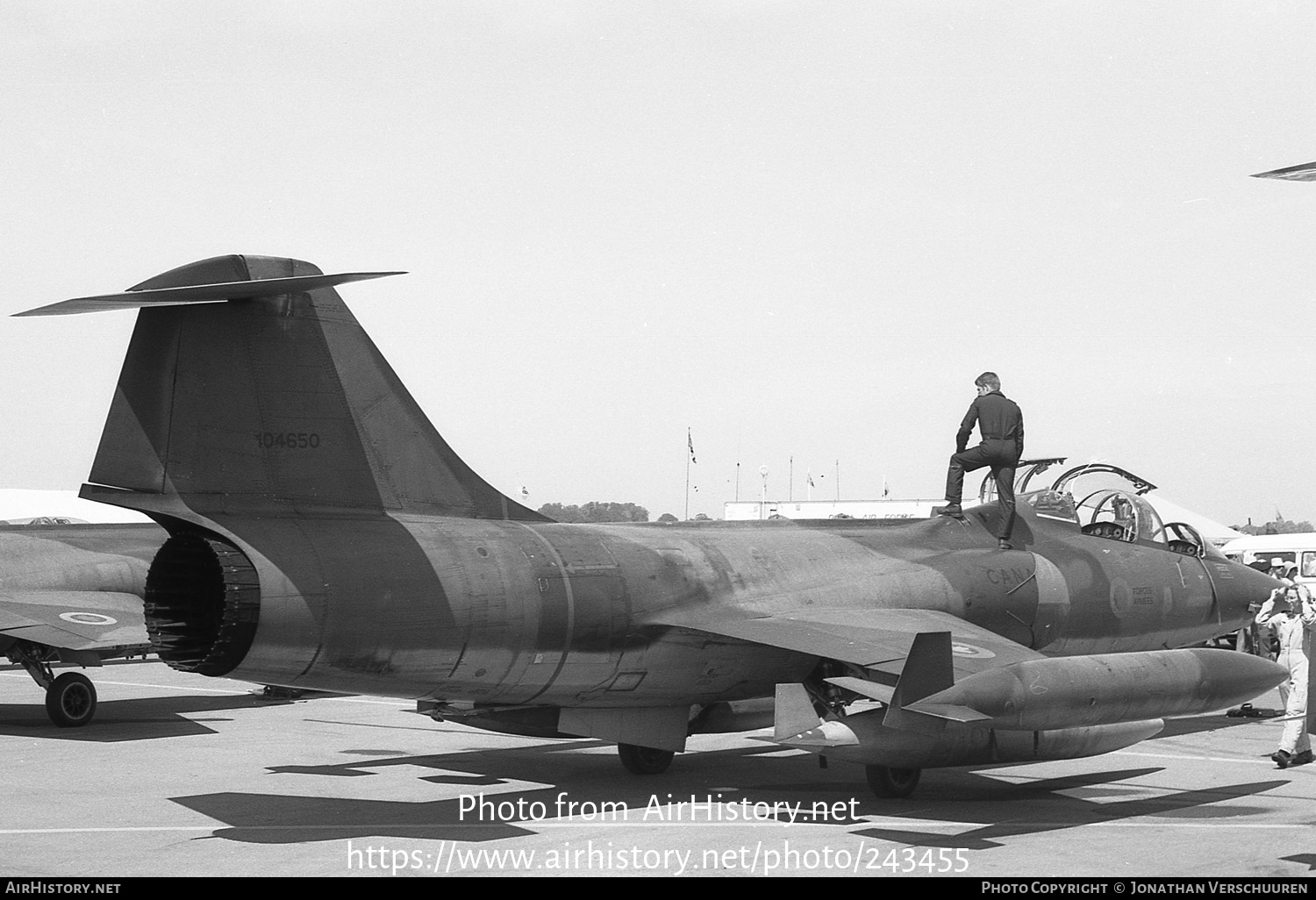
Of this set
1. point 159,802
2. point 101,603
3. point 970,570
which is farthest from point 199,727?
point 970,570

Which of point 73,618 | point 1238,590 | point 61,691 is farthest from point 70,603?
point 1238,590

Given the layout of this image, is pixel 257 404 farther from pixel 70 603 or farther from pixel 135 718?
pixel 135 718

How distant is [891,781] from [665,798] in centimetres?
182

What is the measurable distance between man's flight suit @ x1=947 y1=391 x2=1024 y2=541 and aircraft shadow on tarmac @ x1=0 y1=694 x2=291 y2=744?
913 cm

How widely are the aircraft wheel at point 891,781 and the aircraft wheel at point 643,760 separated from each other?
2.08 metres

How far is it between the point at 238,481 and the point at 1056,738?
6.43 metres

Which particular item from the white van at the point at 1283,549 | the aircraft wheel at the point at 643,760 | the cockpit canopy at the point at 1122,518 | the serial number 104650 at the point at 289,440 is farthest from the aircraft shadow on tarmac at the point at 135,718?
the white van at the point at 1283,549

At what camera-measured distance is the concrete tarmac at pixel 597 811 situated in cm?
826

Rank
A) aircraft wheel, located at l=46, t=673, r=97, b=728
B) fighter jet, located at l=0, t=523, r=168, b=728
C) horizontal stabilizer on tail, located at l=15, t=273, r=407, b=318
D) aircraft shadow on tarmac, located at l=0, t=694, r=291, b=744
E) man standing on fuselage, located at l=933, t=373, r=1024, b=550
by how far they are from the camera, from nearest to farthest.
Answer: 1. horizontal stabilizer on tail, located at l=15, t=273, r=407, b=318
2. man standing on fuselage, located at l=933, t=373, r=1024, b=550
3. fighter jet, located at l=0, t=523, r=168, b=728
4. aircraft shadow on tarmac, located at l=0, t=694, r=291, b=744
5. aircraft wheel, located at l=46, t=673, r=97, b=728

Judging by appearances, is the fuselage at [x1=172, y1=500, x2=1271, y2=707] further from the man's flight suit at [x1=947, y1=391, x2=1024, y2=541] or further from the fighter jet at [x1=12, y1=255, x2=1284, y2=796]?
the man's flight suit at [x1=947, y1=391, x2=1024, y2=541]

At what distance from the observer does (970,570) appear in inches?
494

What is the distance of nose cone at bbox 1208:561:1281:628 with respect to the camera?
14578 mm

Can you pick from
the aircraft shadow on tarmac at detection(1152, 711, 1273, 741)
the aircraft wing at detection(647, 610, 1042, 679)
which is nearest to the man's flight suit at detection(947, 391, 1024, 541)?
the aircraft wing at detection(647, 610, 1042, 679)
